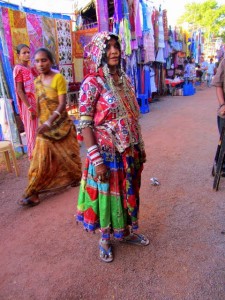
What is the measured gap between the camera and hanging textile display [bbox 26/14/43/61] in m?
5.23

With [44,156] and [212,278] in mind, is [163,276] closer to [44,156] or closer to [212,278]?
[212,278]

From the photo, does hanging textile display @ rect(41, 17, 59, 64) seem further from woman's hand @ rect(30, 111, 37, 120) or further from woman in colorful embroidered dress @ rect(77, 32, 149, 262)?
woman in colorful embroidered dress @ rect(77, 32, 149, 262)

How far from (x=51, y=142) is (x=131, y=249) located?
1.57 m

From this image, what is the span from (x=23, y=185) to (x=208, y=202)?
2563 mm

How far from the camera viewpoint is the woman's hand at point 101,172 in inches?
71.9

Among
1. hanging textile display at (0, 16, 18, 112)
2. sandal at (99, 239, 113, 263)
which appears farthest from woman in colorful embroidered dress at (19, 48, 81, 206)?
hanging textile display at (0, 16, 18, 112)

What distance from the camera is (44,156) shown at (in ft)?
10.1

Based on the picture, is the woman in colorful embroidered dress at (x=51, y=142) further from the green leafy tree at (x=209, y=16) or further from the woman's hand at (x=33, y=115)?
the green leafy tree at (x=209, y=16)

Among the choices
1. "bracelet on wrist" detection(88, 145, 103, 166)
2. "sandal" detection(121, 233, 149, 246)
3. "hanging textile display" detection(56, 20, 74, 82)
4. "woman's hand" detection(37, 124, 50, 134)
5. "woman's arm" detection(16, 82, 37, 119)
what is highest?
"hanging textile display" detection(56, 20, 74, 82)

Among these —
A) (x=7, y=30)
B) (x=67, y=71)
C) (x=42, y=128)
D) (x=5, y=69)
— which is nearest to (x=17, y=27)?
(x=7, y=30)

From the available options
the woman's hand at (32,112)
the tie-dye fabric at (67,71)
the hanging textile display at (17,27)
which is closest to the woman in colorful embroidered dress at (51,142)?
the woman's hand at (32,112)

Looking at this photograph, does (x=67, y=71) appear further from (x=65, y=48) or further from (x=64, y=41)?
(x=64, y=41)

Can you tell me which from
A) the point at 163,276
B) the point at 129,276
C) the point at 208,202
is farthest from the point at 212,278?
the point at 208,202

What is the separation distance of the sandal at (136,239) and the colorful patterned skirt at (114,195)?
230 millimetres
